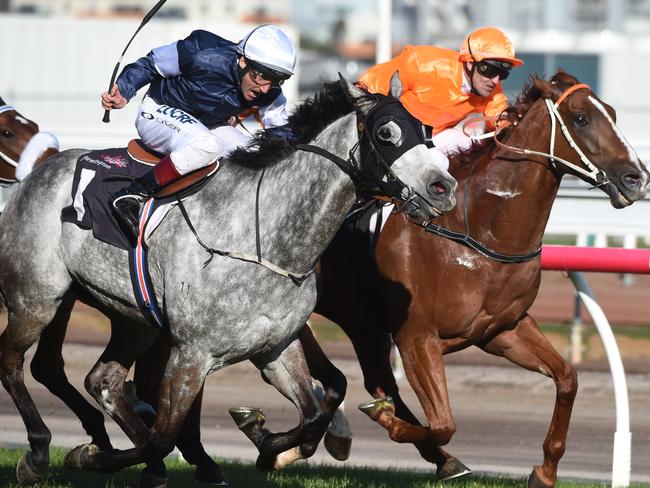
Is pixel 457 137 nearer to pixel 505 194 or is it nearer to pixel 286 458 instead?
pixel 505 194

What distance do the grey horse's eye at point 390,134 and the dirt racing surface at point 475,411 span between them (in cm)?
252

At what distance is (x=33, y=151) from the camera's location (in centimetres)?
623

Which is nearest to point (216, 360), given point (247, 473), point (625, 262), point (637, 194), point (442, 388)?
point (442, 388)

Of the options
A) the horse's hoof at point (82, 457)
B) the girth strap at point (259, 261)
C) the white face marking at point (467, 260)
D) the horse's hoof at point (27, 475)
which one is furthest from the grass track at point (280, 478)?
the girth strap at point (259, 261)

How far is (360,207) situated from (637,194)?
1239 millimetres

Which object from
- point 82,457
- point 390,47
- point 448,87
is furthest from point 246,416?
point 390,47

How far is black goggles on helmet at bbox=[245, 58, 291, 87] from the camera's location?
4.85 meters

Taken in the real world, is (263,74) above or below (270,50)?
below

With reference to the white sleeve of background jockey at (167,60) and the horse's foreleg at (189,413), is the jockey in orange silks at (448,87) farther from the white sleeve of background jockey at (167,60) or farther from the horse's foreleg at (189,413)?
the horse's foreleg at (189,413)

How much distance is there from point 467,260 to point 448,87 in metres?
1.06

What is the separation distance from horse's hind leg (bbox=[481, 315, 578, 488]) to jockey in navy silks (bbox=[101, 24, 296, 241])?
1.42 metres

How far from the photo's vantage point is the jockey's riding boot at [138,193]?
4840 millimetres

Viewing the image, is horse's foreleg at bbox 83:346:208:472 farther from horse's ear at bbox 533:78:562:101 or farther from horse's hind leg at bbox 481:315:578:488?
horse's ear at bbox 533:78:562:101

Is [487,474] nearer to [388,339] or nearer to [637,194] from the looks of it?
A: [388,339]
